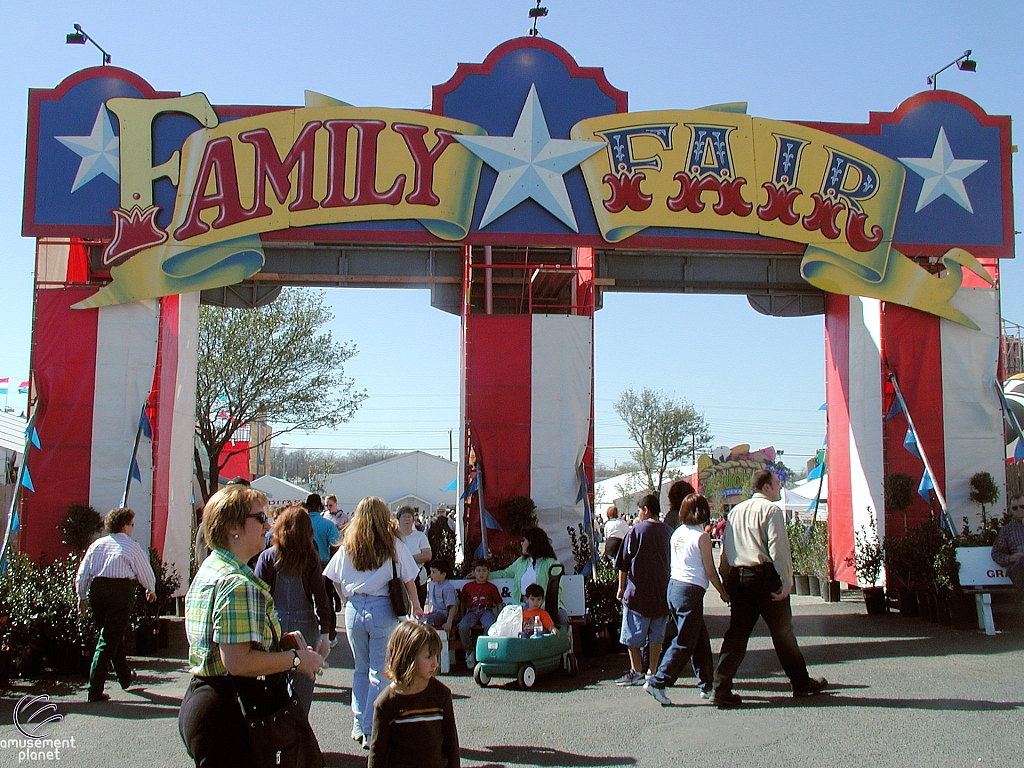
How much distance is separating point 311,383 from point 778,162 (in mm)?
16431

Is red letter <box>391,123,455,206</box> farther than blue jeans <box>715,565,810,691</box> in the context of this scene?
Yes

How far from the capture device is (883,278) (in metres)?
12.5

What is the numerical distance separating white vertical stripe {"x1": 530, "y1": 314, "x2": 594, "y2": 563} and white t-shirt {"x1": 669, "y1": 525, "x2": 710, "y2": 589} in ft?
14.4

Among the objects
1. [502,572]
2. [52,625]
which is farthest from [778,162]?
[52,625]

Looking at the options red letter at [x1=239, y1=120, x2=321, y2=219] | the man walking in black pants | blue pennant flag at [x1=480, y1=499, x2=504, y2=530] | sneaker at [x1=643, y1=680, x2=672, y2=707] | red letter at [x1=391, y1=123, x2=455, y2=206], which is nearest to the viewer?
the man walking in black pants

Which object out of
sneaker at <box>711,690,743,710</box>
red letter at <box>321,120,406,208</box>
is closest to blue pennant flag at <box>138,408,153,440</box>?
red letter at <box>321,120,406,208</box>

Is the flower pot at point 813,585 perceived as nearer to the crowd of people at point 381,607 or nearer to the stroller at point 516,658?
the crowd of people at point 381,607

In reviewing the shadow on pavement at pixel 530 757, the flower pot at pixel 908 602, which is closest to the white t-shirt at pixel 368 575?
the shadow on pavement at pixel 530 757

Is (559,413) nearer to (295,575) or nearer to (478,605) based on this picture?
(478,605)

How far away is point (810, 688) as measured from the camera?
7.64 m

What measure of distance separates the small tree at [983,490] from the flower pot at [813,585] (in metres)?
2.98

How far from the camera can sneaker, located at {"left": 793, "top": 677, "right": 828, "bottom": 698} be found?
759 centimetres

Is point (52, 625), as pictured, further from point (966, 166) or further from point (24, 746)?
point (966, 166)

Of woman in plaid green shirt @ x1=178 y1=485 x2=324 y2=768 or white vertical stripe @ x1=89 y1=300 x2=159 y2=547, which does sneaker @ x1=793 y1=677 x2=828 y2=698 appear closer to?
woman in plaid green shirt @ x1=178 y1=485 x2=324 y2=768
